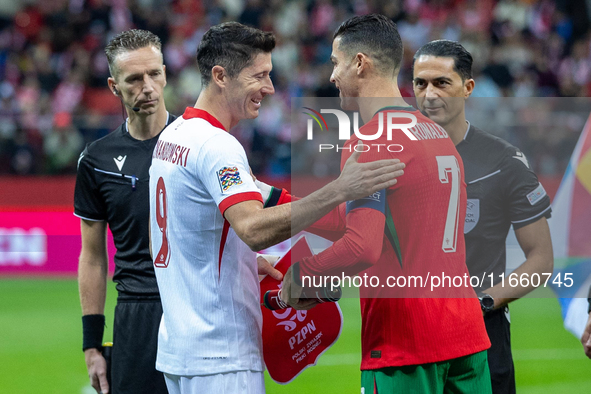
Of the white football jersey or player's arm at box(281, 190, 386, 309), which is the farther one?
the white football jersey

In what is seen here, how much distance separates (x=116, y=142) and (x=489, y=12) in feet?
44.5

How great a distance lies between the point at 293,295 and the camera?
2887 mm

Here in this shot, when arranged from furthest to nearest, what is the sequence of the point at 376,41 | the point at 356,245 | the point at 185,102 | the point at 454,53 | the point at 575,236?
1. the point at 185,102
2. the point at 575,236
3. the point at 454,53
4. the point at 376,41
5. the point at 356,245

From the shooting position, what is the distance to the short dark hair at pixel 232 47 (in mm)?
3078

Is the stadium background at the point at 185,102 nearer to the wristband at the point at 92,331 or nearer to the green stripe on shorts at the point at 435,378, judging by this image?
the wristband at the point at 92,331

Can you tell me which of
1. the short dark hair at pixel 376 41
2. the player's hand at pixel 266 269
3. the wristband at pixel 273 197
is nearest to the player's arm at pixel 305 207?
the wristband at pixel 273 197

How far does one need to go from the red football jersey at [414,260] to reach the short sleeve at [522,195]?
923 millimetres

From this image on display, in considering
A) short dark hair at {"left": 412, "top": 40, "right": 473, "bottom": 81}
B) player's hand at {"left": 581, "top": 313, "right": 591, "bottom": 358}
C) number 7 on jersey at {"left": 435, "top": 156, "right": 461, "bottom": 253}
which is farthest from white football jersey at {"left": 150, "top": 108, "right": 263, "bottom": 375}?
player's hand at {"left": 581, "top": 313, "right": 591, "bottom": 358}

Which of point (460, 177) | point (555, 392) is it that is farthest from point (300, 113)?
point (460, 177)

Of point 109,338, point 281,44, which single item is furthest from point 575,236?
point 281,44

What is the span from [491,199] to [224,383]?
1.81 m

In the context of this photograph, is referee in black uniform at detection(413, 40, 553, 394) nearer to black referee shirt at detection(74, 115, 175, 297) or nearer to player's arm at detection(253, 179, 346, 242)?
player's arm at detection(253, 179, 346, 242)

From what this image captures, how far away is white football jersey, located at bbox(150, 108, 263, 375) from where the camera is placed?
284 centimetres

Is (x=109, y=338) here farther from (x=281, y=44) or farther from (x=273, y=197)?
(x=281, y=44)
